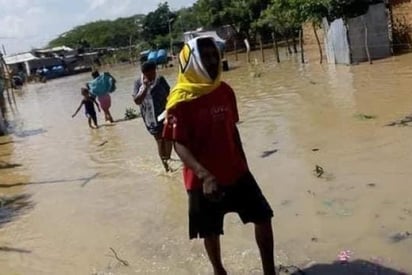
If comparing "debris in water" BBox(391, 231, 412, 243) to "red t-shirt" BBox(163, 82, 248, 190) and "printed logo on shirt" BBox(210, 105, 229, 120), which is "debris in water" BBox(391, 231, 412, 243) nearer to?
"red t-shirt" BBox(163, 82, 248, 190)

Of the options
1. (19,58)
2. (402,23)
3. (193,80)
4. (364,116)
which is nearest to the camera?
(193,80)

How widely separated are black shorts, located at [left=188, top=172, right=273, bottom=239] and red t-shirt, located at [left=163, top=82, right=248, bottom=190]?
0.07 m

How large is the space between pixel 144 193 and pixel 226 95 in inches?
163

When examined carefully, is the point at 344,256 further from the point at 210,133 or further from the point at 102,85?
the point at 102,85

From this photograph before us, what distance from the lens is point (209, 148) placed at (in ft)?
11.9

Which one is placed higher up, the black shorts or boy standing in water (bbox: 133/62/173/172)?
boy standing in water (bbox: 133/62/173/172)

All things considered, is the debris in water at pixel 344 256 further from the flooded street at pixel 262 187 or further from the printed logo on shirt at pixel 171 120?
the printed logo on shirt at pixel 171 120

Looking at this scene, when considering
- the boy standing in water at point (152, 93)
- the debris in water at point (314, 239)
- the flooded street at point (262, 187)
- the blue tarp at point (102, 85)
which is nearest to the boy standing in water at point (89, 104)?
the blue tarp at point (102, 85)

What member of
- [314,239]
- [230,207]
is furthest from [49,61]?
[230,207]

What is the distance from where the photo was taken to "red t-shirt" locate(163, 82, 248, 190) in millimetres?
3535

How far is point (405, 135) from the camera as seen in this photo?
26.4 ft

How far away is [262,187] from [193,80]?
137 inches

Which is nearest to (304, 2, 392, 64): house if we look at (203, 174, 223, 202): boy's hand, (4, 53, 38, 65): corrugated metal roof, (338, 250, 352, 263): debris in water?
(338, 250, 352, 263): debris in water

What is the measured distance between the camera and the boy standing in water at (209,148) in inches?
138
